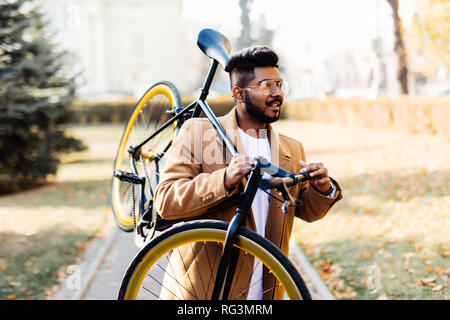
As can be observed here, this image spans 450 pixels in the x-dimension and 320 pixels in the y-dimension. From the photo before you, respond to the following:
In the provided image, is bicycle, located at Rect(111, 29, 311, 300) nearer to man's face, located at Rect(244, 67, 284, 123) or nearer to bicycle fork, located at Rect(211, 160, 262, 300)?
bicycle fork, located at Rect(211, 160, 262, 300)

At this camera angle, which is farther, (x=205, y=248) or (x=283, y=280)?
(x=205, y=248)

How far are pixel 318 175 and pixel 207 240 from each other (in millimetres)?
521

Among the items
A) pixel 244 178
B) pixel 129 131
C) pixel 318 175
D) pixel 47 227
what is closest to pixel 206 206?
pixel 244 178

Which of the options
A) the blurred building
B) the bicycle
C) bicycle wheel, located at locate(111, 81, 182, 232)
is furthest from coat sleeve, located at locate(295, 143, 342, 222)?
the blurred building

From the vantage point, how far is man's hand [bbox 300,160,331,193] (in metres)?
2.03

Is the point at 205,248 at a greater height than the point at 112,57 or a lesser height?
lesser

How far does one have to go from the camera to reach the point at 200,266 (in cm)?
223

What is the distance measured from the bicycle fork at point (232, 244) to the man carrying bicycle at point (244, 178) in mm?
84

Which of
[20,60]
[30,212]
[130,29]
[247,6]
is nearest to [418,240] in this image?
[247,6]

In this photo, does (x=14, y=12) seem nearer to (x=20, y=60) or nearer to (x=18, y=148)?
(x=20, y=60)

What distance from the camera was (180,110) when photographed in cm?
295
